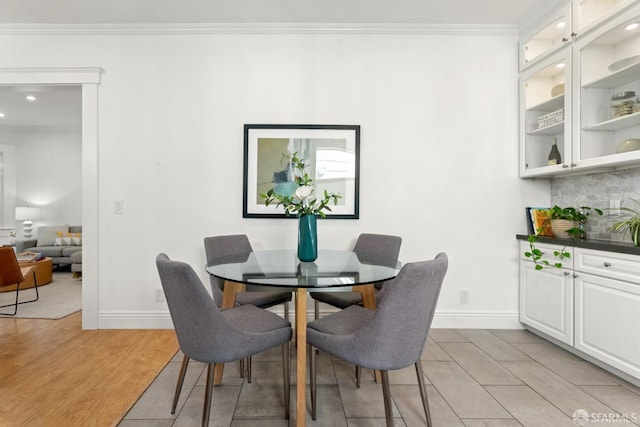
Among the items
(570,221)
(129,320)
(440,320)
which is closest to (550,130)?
(570,221)

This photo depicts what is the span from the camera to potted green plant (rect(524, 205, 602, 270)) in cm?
233

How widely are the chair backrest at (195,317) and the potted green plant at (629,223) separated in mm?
2395

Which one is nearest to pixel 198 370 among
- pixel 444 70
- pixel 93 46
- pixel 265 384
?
pixel 265 384

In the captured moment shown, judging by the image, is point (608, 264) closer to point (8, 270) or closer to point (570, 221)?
point (570, 221)

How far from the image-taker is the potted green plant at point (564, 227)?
2328 mm

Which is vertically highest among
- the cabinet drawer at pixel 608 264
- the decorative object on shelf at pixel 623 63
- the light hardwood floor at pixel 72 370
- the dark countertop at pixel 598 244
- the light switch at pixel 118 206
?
the decorative object on shelf at pixel 623 63

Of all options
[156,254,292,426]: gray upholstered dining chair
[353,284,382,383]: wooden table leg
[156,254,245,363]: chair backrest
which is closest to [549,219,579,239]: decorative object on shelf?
[353,284,382,383]: wooden table leg

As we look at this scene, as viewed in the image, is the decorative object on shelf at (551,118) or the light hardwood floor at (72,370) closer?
the light hardwood floor at (72,370)

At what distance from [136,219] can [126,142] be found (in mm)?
688

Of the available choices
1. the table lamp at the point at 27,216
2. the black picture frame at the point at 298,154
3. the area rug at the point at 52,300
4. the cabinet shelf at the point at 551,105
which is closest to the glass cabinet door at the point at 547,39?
the cabinet shelf at the point at 551,105

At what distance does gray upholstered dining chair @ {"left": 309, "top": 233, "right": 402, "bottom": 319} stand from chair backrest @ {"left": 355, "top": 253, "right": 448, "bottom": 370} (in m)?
0.70

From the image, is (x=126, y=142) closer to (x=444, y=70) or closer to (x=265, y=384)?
(x=265, y=384)

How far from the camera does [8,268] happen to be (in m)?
3.15

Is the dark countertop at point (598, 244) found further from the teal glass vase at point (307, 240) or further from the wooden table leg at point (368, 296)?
the teal glass vase at point (307, 240)
